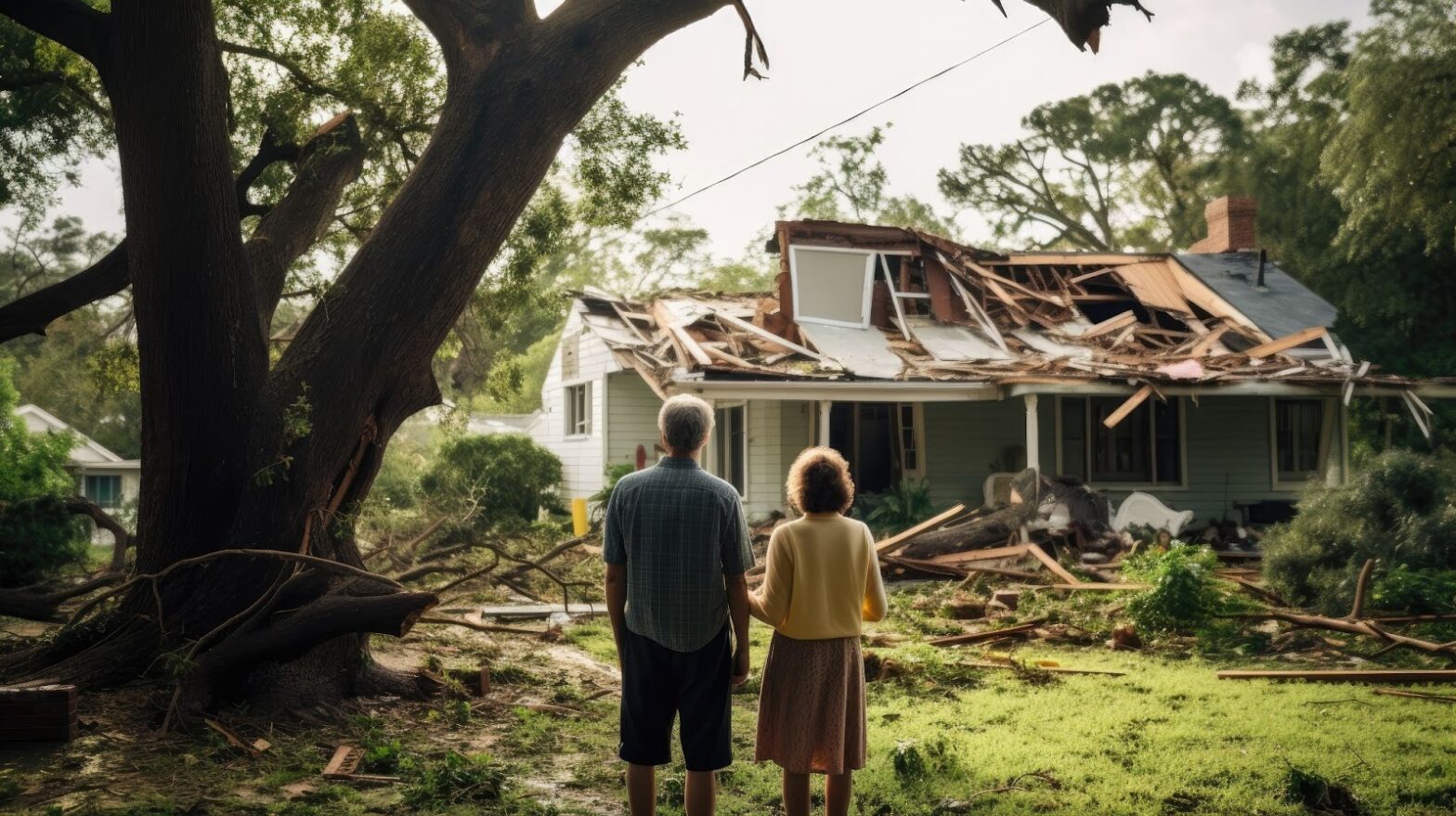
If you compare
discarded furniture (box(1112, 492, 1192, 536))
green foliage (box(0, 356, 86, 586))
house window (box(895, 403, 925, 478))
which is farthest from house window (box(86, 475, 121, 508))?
discarded furniture (box(1112, 492, 1192, 536))

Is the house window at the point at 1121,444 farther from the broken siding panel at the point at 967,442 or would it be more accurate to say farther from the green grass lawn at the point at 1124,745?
the green grass lawn at the point at 1124,745

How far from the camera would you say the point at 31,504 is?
1161cm

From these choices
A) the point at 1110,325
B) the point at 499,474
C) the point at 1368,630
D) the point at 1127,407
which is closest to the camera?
the point at 1368,630

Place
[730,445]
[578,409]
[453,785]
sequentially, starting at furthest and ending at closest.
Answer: [578,409] → [730,445] → [453,785]

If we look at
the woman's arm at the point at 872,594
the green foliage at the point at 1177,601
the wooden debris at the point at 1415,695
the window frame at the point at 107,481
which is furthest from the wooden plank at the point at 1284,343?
the window frame at the point at 107,481

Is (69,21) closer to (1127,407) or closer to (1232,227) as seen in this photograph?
(1127,407)

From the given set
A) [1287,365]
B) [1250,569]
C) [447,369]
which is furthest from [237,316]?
[447,369]

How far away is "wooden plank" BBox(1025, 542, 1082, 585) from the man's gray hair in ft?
30.1

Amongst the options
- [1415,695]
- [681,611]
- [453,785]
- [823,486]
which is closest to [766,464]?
[1415,695]

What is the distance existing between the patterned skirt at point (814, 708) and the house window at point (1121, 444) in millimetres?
16257

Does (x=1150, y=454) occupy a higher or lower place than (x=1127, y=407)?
lower

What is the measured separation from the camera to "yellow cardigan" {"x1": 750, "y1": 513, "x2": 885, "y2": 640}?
458 centimetres

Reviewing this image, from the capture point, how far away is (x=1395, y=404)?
31.5 m

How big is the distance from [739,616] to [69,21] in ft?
19.2
